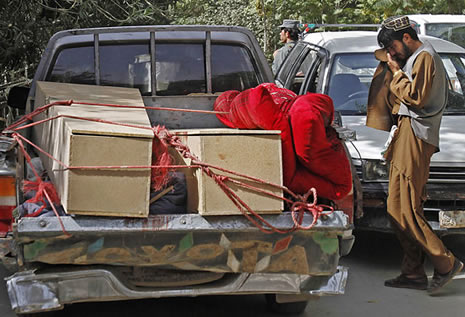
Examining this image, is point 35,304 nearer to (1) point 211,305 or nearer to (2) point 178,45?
(1) point 211,305

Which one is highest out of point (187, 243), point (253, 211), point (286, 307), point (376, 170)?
point (253, 211)

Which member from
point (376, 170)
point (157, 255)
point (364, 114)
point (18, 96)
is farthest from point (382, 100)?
point (18, 96)

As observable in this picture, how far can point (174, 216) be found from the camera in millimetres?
4355

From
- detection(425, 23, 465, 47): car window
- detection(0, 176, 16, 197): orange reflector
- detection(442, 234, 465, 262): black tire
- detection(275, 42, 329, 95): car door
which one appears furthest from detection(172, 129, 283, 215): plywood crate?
detection(425, 23, 465, 47): car window

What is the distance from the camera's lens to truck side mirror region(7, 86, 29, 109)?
668 centimetres

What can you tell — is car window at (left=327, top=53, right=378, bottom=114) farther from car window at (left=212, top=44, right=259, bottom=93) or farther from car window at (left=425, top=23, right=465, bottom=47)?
car window at (left=425, top=23, right=465, bottom=47)

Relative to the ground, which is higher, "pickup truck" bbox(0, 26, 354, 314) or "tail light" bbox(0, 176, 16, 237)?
"tail light" bbox(0, 176, 16, 237)

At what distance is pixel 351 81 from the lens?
331 inches

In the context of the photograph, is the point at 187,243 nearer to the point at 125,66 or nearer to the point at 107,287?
the point at 107,287

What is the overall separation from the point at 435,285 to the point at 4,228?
3.30 meters

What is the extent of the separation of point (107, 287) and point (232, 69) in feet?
9.48

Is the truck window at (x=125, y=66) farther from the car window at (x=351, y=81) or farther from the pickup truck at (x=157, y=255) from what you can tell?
the car window at (x=351, y=81)

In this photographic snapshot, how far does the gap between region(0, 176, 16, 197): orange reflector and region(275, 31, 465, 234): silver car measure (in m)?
2.21

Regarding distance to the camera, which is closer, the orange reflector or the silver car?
the orange reflector
